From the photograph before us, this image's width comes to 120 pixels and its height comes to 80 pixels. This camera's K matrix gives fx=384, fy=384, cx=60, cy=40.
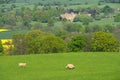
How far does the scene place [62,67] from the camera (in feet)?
96.6

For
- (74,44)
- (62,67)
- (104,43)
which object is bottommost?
(74,44)

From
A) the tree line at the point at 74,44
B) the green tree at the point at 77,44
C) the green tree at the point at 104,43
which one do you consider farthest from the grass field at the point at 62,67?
the green tree at the point at 77,44

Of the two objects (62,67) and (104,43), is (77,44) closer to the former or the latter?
(104,43)

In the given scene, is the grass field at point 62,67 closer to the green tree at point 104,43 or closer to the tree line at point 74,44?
the green tree at point 104,43

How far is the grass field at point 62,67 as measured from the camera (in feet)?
83.6

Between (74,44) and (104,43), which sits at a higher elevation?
(104,43)

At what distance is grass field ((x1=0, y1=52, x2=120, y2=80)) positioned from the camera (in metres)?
25.5

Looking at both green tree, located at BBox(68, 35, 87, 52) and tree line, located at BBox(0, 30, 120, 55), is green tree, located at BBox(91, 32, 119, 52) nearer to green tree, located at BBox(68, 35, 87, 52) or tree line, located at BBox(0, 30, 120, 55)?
tree line, located at BBox(0, 30, 120, 55)

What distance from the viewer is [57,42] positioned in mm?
51906

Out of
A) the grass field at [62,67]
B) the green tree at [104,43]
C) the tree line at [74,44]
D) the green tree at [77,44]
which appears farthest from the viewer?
the green tree at [77,44]

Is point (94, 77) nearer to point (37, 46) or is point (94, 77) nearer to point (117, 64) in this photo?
point (117, 64)

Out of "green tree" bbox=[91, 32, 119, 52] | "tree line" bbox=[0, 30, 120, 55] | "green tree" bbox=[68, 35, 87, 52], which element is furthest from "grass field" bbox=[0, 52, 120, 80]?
"green tree" bbox=[68, 35, 87, 52]

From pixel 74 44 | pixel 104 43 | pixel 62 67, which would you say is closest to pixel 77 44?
pixel 74 44

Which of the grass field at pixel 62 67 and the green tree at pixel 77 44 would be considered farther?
the green tree at pixel 77 44
